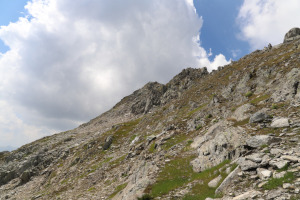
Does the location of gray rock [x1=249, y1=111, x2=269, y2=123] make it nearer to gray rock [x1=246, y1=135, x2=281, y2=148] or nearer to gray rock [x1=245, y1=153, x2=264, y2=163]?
gray rock [x1=246, y1=135, x2=281, y2=148]

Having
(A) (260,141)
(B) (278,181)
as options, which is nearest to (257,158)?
(B) (278,181)

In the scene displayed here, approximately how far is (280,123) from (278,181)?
31.0 ft

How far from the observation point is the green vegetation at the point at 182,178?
14.2m

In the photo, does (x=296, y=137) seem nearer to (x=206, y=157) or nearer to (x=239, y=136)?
(x=239, y=136)

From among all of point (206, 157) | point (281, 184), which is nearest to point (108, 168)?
point (206, 157)

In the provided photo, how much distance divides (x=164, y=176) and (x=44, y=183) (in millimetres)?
53577

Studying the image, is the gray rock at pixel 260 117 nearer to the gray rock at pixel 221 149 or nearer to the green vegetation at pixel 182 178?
the gray rock at pixel 221 149

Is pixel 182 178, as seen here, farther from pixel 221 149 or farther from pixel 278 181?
pixel 278 181

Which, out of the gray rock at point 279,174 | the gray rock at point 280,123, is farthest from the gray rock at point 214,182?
the gray rock at point 280,123

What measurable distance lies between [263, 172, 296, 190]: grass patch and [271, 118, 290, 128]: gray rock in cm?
848

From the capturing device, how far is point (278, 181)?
31.7 feet

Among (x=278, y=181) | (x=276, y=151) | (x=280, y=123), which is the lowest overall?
(x=278, y=181)

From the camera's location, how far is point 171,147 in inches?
1127

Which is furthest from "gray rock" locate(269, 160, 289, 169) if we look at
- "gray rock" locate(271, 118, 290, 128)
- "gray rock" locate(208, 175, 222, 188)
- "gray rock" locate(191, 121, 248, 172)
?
"gray rock" locate(271, 118, 290, 128)
